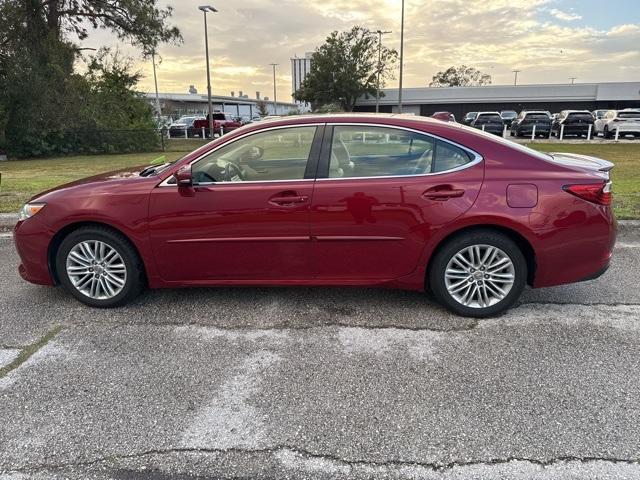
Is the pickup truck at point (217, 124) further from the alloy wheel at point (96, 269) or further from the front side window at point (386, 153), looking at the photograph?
the front side window at point (386, 153)

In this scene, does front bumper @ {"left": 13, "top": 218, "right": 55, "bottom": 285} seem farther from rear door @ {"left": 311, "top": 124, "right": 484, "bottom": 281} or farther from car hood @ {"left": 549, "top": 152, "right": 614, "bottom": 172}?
car hood @ {"left": 549, "top": 152, "right": 614, "bottom": 172}

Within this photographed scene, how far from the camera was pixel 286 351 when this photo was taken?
11.3 ft

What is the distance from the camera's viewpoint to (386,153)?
3846mm

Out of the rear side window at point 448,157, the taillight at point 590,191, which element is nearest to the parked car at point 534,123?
the taillight at point 590,191

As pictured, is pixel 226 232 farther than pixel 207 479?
Yes

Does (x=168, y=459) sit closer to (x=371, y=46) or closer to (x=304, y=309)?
(x=304, y=309)

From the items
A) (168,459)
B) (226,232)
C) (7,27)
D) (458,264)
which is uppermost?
(7,27)

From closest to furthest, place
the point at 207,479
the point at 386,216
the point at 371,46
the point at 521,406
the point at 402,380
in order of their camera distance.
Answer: the point at 207,479 → the point at 521,406 → the point at 402,380 → the point at 386,216 → the point at 371,46

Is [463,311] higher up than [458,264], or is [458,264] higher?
[458,264]

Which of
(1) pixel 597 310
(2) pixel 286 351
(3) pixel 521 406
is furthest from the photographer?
(1) pixel 597 310

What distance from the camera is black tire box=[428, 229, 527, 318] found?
3.75 meters

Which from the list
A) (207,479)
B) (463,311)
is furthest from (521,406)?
(207,479)

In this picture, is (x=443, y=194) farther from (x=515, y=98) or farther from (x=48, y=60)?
(x=515, y=98)

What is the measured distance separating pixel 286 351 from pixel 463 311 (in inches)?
58.0
